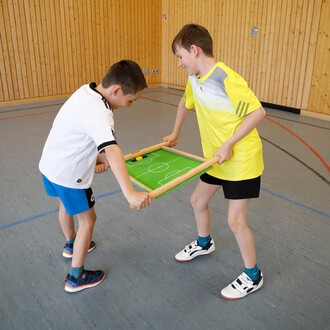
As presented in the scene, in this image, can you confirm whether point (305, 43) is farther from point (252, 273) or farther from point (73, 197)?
point (73, 197)

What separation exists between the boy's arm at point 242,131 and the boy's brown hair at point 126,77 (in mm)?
547

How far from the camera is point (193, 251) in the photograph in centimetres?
219

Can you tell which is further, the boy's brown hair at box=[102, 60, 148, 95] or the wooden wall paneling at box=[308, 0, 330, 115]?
the wooden wall paneling at box=[308, 0, 330, 115]

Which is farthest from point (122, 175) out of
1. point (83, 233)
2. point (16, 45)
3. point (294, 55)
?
point (16, 45)

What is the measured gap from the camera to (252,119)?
1.60 m

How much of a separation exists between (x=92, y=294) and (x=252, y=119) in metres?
1.36

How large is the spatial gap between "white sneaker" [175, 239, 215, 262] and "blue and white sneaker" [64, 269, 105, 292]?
0.54 meters

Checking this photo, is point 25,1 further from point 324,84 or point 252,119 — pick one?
point 252,119

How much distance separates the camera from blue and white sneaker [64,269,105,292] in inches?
74.2

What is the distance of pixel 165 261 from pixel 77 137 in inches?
42.5

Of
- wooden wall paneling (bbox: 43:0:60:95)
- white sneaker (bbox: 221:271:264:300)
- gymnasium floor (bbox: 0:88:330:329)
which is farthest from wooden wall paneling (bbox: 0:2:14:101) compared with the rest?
white sneaker (bbox: 221:271:264:300)

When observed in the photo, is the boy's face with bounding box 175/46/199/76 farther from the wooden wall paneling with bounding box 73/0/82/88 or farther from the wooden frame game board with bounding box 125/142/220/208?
the wooden wall paneling with bounding box 73/0/82/88

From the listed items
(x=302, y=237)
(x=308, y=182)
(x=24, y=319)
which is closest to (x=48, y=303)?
(x=24, y=319)

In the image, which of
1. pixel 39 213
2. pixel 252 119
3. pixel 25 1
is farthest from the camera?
pixel 25 1
